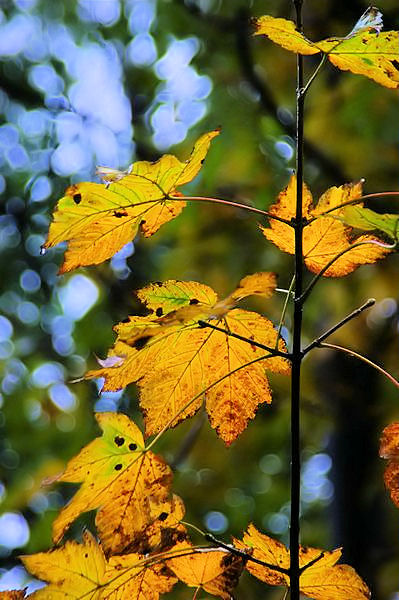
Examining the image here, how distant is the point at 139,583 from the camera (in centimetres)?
56

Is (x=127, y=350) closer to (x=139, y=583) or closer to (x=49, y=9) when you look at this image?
(x=139, y=583)

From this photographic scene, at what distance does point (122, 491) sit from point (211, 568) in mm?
97

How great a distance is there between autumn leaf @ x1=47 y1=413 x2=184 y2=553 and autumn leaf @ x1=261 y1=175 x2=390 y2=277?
22 cm

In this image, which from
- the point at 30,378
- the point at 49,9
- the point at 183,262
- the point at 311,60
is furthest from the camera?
the point at 49,9

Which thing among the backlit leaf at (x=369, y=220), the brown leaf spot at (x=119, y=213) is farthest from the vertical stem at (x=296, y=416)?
the brown leaf spot at (x=119, y=213)

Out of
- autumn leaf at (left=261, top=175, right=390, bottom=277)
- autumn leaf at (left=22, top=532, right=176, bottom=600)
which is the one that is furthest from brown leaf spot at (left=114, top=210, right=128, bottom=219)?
autumn leaf at (left=22, top=532, right=176, bottom=600)

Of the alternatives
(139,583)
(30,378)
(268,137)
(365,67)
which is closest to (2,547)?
(30,378)

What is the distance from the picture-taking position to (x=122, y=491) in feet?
1.82

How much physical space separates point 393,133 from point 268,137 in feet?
1.25

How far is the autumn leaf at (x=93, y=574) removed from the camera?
1.78ft

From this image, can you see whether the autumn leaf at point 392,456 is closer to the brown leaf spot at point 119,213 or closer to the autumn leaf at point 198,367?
the autumn leaf at point 198,367

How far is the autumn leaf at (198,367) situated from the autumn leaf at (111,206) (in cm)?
6

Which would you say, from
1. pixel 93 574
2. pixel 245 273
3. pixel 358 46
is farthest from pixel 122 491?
pixel 245 273

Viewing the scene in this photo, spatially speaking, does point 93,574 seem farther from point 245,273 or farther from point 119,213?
point 245,273
